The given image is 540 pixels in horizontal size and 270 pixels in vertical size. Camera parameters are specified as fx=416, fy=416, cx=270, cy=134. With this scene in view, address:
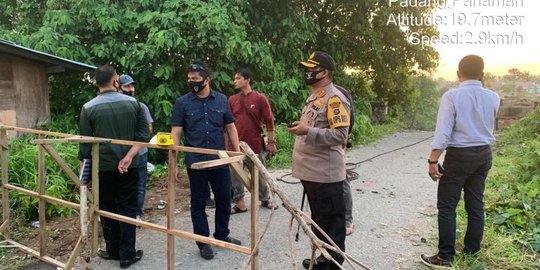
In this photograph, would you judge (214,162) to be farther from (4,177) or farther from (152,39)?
(152,39)

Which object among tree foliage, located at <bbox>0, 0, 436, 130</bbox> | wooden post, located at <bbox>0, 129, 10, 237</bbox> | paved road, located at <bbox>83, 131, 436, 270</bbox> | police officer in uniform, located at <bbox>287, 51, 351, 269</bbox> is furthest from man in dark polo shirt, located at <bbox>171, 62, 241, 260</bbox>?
tree foliage, located at <bbox>0, 0, 436, 130</bbox>

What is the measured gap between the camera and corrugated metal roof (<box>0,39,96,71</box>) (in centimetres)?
569

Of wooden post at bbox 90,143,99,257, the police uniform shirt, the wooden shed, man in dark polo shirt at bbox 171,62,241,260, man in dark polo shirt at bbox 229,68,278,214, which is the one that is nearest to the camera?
the police uniform shirt

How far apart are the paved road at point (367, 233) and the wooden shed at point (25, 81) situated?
3039mm

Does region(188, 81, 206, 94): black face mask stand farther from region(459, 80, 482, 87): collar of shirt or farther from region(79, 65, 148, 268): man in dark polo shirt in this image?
region(459, 80, 482, 87): collar of shirt

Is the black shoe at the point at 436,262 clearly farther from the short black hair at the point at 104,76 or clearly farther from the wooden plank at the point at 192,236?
the short black hair at the point at 104,76

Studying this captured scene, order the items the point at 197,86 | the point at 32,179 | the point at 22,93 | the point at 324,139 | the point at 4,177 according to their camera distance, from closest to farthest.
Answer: the point at 324,139 < the point at 197,86 < the point at 4,177 < the point at 32,179 < the point at 22,93

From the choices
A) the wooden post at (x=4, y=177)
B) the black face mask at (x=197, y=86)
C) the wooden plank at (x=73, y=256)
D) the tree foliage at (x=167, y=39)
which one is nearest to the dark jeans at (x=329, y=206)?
the black face mask at (x=197, y=86)

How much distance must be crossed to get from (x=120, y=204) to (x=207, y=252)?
896mm

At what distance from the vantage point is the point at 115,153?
357 centimetres

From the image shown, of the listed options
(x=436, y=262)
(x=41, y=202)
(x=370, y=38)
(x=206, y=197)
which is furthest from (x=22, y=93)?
(x=370, y=38)

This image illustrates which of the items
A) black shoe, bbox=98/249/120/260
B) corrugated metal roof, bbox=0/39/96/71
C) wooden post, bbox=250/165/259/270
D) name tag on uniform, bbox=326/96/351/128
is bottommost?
black shoe, bbox=98/249/120/260

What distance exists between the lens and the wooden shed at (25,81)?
19.5 ft

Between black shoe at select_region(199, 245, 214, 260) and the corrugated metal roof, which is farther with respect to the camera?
the corrugated metal roof
